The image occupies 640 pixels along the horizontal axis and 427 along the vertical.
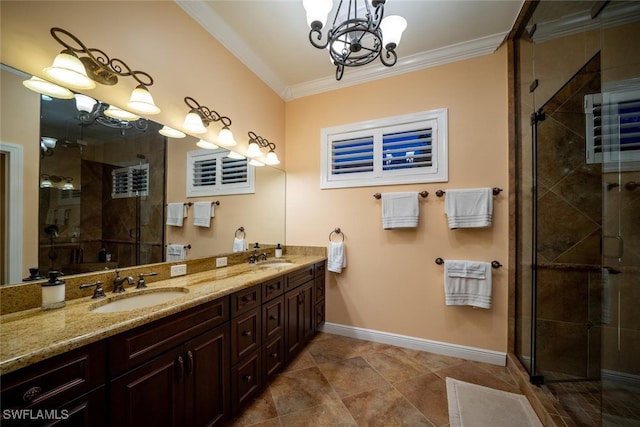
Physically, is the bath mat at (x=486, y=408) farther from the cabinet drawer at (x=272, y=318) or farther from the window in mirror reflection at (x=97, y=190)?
the window in mirror reflection at (x=97, y=190)

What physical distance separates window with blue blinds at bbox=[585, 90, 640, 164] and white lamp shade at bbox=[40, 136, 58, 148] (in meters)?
3.24

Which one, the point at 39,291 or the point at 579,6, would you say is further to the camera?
the point at 579,6

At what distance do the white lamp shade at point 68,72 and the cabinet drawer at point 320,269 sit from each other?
7.08 feet

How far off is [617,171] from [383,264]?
1.77m

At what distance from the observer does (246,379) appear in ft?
5.16

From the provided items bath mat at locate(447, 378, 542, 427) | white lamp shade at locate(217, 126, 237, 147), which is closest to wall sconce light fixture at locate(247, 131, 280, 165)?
white lamp shade at locate(217, 126, 237, 147)

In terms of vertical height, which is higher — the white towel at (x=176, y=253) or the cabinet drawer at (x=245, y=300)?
the white towel at (x=176, y=253)

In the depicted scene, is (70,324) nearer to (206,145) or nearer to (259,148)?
(206,145)

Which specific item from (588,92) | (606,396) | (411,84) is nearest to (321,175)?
(411,84)

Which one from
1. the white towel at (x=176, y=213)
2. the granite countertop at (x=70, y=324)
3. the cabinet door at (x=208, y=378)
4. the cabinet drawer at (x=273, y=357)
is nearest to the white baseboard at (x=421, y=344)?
the cabinet drawer at (x=273, y=357)

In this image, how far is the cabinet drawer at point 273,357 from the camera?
70.1 inches

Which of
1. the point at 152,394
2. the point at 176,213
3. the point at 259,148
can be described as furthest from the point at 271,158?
the point at 152,394

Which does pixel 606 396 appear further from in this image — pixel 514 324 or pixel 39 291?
pixel 39 291

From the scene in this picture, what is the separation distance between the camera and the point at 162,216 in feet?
5.79
